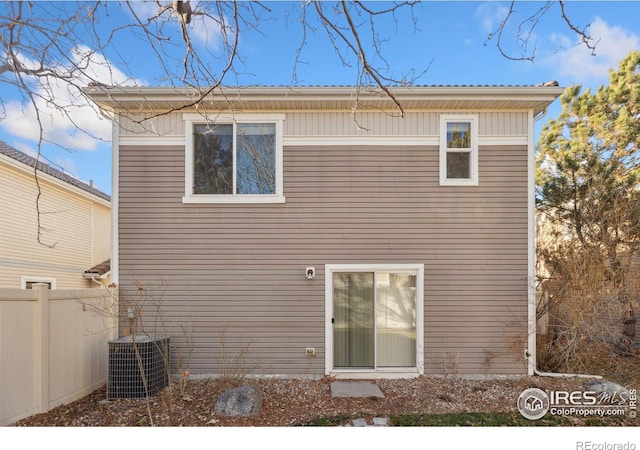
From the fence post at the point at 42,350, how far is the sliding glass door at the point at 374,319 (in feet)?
13.4

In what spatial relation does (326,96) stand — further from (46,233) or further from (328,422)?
(46,233)

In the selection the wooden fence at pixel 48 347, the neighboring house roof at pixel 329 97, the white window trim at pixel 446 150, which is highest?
the neighboring house roof at pixel 329 97

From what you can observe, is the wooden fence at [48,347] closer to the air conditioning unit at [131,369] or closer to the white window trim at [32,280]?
the air conditioning unit at [131,369]

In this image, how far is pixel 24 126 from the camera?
4.20 meters

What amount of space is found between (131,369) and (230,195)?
3026 mm

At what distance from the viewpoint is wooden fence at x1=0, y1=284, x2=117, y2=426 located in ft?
13.6

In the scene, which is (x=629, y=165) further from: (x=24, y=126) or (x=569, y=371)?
A: (x=24, y=126)

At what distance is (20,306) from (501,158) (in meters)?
7.39

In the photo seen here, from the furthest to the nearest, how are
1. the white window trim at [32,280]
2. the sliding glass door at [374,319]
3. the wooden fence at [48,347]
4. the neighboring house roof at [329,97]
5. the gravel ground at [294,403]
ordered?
the white window trim at [32,280] → the sliding glass door at [374,319] → the neighboring house roof at [329,97] → the gravel ground at [294,403] → the wooden fence at [48,347]

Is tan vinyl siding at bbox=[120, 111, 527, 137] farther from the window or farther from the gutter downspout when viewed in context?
the window

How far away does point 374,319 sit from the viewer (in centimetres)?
598

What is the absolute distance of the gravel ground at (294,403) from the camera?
442cm

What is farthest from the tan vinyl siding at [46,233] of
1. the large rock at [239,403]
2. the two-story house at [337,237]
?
the large rock at [239,403]
